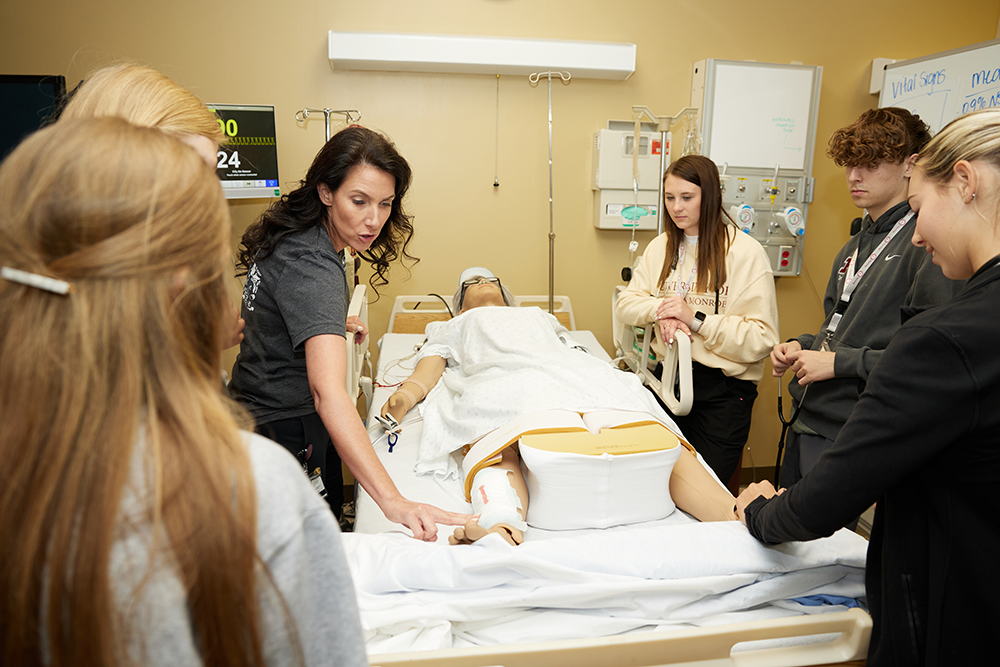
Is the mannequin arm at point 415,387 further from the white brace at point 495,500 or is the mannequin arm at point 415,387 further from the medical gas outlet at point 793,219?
the medical gas outlet at point 793,219

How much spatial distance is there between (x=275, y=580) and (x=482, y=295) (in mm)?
2614

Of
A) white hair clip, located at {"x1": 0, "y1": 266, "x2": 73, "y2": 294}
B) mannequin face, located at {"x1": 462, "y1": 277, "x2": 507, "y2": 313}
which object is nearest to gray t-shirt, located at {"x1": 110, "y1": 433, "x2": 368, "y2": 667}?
white hair clip, located at {"x1": 0, "y1": 266, "x2": 73, "y2": 294}

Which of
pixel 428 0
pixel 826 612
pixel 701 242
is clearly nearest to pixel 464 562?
pixel 826 612

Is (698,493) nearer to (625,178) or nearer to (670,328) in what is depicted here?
(670,328)

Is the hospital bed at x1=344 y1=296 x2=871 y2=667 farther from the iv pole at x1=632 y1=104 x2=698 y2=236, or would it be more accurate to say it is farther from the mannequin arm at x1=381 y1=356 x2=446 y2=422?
the iv pole at x1=632 y1=104 x2=698 y2=236

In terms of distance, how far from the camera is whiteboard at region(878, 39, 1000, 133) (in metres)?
2.62

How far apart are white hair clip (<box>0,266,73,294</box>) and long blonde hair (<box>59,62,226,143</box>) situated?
712 mm

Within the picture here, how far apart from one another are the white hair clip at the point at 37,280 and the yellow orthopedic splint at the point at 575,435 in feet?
A: 4.08

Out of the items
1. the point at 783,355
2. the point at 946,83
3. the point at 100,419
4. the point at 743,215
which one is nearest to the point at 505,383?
the point at 783,355

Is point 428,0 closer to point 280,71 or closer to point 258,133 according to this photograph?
point 280,71

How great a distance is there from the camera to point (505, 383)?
2.13 metres

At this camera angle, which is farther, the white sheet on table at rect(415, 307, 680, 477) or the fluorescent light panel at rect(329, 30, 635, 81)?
the fluorescent light panel at rect(329, 30, 635, 81)

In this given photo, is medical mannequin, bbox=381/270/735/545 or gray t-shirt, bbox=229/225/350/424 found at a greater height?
gray t-shirt, bbox=229/225/350/424

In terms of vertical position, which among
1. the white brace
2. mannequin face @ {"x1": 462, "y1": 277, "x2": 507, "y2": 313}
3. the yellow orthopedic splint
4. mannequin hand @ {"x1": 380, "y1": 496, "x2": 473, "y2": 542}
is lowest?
the white brace
